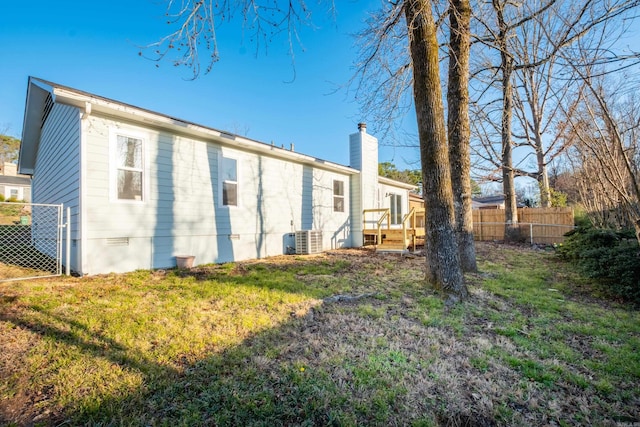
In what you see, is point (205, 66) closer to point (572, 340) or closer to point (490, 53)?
point (572, 340)

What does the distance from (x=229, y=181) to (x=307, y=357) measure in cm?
585

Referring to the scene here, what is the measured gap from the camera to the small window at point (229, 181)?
7430 millimetres

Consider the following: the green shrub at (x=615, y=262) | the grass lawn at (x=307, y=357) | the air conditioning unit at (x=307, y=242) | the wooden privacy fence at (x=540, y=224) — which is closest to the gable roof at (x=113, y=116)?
the air conditioning unit at (x=307, y=242)

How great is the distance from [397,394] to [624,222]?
706 cm

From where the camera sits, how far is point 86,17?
4.07 m

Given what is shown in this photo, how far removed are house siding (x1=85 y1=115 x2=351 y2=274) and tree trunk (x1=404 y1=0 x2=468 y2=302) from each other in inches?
197

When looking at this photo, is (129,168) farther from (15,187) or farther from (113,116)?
(15,187)

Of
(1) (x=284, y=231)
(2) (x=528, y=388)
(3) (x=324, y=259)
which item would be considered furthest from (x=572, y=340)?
(1) (x=284, y=231)

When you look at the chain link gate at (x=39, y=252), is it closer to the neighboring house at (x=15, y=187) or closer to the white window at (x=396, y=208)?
the white window at (x=396, y=208)

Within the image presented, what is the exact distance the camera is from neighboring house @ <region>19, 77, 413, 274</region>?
534 centimetres

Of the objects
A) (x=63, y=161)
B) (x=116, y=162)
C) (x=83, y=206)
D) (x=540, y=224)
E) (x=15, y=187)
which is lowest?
(x=540, y=224)

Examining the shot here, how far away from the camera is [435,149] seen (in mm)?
4355

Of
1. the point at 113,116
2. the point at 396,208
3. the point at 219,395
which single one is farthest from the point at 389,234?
the point at 219,395

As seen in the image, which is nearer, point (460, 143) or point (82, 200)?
point (82, 200)
